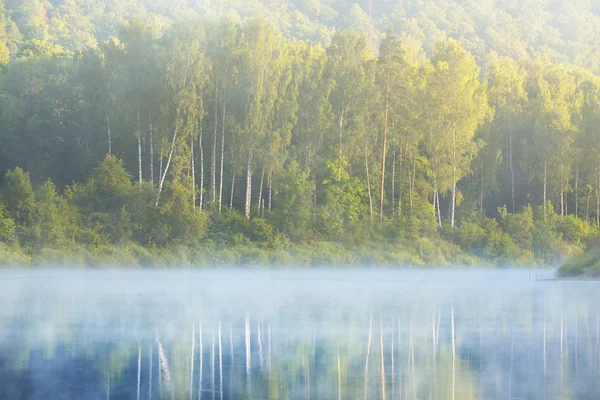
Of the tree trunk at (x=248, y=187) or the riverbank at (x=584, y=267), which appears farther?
the tree trunk at (x=248, y=187)

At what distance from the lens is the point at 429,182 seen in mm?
63438

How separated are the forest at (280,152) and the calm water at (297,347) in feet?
76.0

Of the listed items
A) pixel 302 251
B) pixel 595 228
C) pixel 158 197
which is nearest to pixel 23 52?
pixel 158 197

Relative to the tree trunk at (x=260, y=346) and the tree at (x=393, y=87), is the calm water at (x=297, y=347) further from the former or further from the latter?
the tree at (x=393, y=87)

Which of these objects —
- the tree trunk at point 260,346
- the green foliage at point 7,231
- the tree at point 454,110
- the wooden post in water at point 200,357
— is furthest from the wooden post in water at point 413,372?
the tree at point 454,110

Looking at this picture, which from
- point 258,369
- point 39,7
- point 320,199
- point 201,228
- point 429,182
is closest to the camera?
point 258,369

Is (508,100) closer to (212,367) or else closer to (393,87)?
(393,87)

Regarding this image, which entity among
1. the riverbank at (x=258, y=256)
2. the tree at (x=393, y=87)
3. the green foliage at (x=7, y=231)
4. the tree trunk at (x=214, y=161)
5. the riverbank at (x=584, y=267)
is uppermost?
the tree at (x=393, y=87)

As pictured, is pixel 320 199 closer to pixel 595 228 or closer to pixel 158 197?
pixel 158 197

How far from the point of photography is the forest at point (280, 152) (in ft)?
163

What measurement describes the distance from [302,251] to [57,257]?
12.5 metres

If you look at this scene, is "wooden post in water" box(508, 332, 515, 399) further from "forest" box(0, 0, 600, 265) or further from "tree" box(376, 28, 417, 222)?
"tree" box(376, 28, 417, 222)

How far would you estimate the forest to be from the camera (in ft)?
163

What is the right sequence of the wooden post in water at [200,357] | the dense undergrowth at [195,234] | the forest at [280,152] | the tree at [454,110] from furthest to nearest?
the tree at [454,110]
the forest at [280,152]
the dense undergrowth at [195,234]
the wooden post in water at [200,357]
